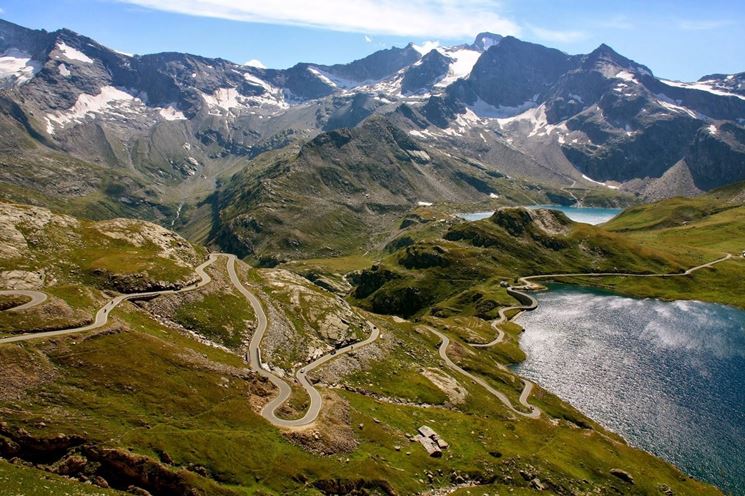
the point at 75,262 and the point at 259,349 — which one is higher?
the point at 75,262

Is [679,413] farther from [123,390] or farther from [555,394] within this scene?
[123,390]

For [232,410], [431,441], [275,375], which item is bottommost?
[431,441]

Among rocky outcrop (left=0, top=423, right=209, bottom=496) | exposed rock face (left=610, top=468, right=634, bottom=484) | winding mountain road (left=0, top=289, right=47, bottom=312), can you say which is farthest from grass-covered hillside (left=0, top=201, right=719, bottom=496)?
winding mountain road (left=0, top=289, right=47, bottom=312)

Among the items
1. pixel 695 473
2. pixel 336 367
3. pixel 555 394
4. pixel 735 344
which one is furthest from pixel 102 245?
pixel 735 344

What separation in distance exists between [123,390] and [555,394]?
125m

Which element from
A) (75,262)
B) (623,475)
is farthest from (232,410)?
(623,475)

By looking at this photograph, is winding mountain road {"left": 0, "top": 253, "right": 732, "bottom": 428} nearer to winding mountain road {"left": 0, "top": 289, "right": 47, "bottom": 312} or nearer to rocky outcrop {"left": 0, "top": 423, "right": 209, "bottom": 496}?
winding mountain road {"left": 0, "top": 289, "right": 47, "bottom": 312}

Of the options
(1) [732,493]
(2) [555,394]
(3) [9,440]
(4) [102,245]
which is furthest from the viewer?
(2) [555,394]

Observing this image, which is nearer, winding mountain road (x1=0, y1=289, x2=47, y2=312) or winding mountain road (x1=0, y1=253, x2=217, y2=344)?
winding mountain road (x1=0, y1=253, x2=217, y2=344)

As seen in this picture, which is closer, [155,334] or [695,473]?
[155,334]

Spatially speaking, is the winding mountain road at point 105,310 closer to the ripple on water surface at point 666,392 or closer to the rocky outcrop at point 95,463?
the rocky outcrop at point 95,463

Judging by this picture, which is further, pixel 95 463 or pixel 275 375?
pixel 275 375

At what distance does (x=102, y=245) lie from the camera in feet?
415

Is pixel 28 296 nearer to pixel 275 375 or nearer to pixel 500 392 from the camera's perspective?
pixel 275 375
